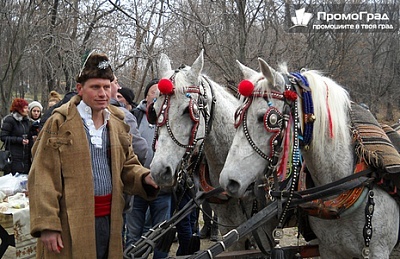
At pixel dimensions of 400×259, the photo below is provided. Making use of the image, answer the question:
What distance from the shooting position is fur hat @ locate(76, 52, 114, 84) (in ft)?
7.78

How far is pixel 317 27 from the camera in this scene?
43.0 feet

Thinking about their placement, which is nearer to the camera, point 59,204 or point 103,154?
point 59,204

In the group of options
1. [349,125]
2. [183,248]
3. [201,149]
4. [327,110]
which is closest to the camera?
[327,110]

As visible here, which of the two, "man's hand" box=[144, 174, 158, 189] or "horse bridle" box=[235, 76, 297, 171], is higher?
"horse bridle" box=[235, 76, 297, 171]

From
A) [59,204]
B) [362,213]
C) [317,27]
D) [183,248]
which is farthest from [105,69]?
[317,27]

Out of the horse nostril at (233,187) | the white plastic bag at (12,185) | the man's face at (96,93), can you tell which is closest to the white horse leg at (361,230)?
the horse nostril at (233,187)

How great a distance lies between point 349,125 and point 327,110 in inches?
11.3

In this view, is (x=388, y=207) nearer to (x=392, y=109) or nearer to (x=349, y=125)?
(x=349, y=125)

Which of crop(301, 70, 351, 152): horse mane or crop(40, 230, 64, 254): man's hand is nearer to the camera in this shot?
crop(40, 230, 64, 254): man's hand

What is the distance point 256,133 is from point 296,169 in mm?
357

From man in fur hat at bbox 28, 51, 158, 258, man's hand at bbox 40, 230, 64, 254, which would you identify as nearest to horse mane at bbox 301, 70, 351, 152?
man in fur hat at bbox 28, 51, 158, 258

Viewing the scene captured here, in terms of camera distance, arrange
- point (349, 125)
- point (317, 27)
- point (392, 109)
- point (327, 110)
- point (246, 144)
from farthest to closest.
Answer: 1. point (392, 109)
2. point (317, 27)
3. point (349, 125)
4. point (327, 110)
5. point (246, 144)

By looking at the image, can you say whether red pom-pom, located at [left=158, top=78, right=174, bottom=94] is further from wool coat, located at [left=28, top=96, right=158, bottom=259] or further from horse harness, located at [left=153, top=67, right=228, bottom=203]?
wool coat, located at [left=28, top=96, right=158, bottom=259]

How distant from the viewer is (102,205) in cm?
242
